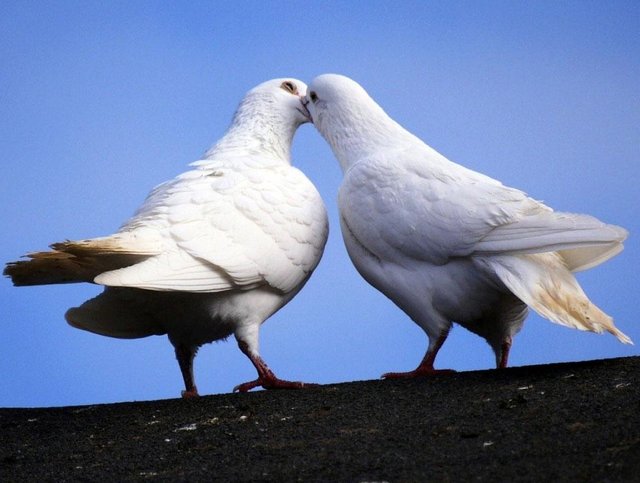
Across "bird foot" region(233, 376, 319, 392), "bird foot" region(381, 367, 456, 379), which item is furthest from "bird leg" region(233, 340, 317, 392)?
"bird foot" region(381, 367, 456, 379)

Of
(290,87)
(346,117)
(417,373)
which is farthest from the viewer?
(290,87)

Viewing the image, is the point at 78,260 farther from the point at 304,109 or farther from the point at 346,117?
the point at 304,109

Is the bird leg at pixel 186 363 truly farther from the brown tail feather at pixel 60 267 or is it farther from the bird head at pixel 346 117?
the bird head at pixel 346 117

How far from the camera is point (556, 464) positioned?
546 centimetres

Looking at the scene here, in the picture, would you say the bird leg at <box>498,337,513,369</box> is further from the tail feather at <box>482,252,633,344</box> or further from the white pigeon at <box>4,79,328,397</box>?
the white pigeon at <box>4,79,328,397</box>

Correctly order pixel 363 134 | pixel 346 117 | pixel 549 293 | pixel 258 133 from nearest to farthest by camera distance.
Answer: pixel 549 293
pixel 363 134
pixel 346 117
pixel 258 133

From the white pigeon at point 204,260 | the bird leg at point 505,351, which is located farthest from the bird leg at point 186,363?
the bird leg at point 505,351

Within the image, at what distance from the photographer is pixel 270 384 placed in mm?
8648

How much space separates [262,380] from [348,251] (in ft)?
4.72

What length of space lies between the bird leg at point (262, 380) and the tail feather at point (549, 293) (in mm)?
1809

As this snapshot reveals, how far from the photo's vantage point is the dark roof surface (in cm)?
570

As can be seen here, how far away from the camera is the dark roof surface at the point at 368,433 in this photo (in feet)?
18.7

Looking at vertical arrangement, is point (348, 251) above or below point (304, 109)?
below

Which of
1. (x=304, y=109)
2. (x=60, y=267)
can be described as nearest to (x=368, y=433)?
(x=60, y=267)
